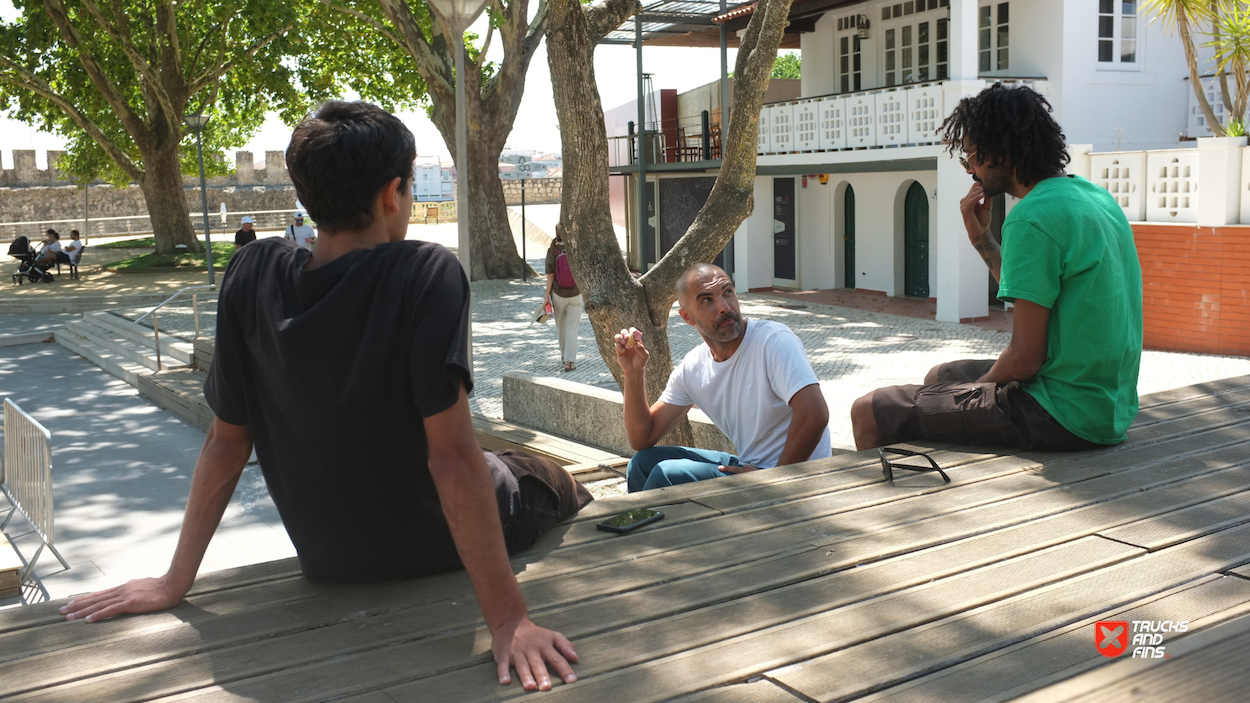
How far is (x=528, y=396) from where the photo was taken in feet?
30.8

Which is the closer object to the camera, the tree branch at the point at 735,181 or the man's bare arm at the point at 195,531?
the man's bare arm at the point at 195,531

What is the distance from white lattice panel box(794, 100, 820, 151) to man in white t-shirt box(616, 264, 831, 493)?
55.1ft

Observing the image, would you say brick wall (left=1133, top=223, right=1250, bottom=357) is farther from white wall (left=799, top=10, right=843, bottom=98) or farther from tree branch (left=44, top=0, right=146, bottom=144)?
tree branch (left=44, top=0, right=146, bottom=144)

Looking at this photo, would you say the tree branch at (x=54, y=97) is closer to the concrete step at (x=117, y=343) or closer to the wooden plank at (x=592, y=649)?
the concrete step at (x=117, y=343)

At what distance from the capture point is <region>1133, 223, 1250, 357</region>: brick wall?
12.6 m

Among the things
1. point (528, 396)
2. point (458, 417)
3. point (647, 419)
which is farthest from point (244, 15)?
point (458, 417)

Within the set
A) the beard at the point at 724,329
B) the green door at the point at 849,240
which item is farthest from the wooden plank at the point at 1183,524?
the green door at the point at 849,240

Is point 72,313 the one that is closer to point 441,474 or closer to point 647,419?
point 647,419

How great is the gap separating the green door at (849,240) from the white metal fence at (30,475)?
1810 centimetres

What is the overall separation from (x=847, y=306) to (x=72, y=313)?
15.6m

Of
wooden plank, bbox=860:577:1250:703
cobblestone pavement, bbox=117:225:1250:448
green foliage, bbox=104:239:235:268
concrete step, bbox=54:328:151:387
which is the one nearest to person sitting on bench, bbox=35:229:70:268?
green foliage, bbox=104:239:235:268

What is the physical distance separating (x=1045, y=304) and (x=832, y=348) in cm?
1123

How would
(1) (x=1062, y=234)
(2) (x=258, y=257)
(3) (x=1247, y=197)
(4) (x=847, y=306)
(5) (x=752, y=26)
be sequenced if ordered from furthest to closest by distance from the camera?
(4) (x=847, y=306), (3) (x=1247, y=197), (5) (x=752, y=26), (1) (x=1062, y=234), (2) (x=258, y=257)

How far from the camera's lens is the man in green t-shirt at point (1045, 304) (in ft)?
11.8
